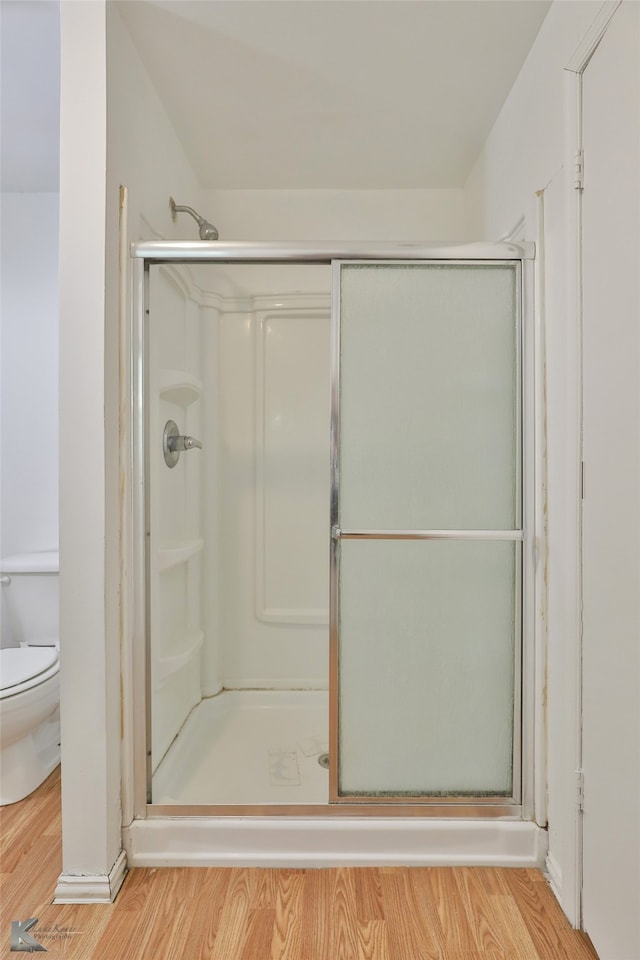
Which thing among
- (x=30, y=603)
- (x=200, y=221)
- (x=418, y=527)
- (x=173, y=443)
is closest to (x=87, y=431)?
(x=173, y=443)

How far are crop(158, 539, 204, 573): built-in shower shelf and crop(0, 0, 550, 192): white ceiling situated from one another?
160 centimetres

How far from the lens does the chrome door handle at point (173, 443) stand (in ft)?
7.34

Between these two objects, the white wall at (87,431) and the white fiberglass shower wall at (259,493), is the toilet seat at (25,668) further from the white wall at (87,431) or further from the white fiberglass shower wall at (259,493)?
the white fiberglass shower wall at (259,493)

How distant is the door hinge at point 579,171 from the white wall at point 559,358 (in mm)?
14

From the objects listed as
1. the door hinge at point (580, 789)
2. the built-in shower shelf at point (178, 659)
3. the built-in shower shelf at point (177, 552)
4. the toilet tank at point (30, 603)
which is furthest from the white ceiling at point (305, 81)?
the door hinge at point (580, 789)

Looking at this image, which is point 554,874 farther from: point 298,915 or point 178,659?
point 178,659

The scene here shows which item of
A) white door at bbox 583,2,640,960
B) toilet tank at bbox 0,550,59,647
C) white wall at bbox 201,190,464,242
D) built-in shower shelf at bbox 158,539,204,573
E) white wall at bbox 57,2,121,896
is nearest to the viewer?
white door at bbox 583,2,640,960

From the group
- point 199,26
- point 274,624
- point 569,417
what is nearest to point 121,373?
point 199,26

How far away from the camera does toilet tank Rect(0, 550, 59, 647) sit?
2508 millimetres

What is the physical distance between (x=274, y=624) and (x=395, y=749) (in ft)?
3.83

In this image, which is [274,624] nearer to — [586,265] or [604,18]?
[586,265]

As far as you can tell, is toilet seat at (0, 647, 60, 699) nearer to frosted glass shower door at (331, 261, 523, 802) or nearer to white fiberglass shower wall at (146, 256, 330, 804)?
white fiberglass shower wall at (146, 256, 330, 804)

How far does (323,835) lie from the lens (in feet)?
5.74

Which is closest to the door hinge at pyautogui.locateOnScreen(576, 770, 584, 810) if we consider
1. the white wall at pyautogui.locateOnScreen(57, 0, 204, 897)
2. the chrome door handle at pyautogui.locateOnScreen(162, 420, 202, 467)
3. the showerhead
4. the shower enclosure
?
the shower enclosure
